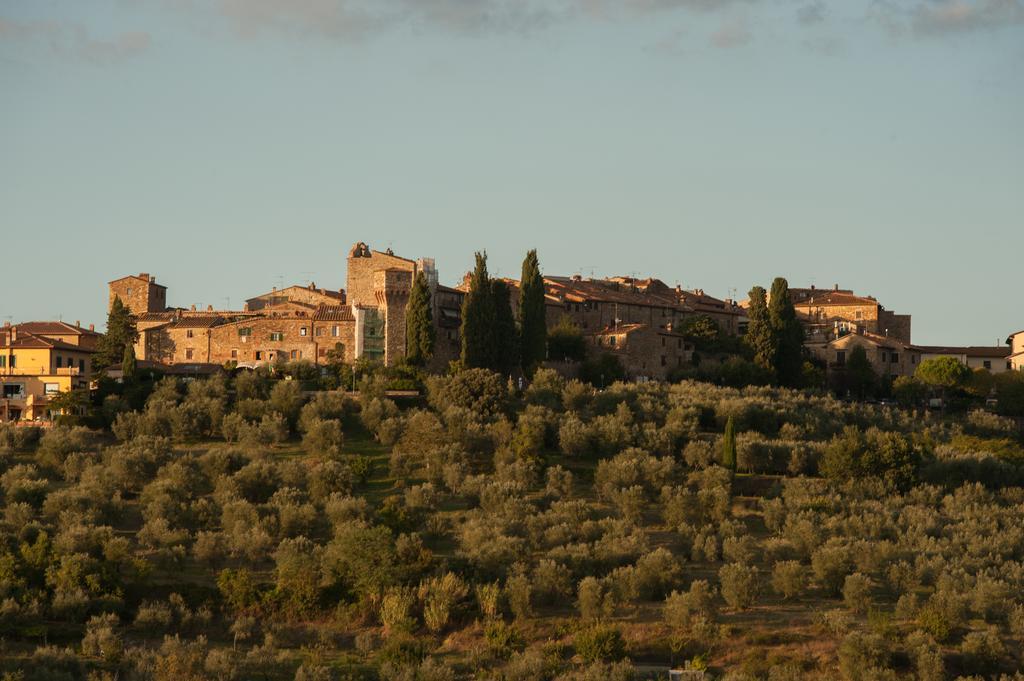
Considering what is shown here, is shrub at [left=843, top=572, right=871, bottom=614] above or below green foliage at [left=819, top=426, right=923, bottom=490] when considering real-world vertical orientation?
below

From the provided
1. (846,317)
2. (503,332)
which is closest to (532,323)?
(503,332)

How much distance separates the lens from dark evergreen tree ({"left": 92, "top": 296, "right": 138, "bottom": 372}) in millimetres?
83125

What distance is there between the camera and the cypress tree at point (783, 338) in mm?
91500

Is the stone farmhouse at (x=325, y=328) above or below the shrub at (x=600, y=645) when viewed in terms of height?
above

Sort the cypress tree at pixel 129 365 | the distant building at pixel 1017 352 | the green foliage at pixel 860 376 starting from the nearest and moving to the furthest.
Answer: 1. the cypress tree at pixel 129 365
2. the green foliage at pixel 860 376
3. the distant building at pixel 1017 352

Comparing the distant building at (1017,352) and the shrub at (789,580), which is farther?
the distant building at (1017,352)

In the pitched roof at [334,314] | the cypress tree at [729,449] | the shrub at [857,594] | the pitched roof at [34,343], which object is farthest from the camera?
the pitched roof at [334,314]

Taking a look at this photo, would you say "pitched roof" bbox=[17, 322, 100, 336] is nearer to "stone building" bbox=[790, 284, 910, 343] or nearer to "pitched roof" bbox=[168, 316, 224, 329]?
"pitched roof" bbox=[168, 316, 224, 329]

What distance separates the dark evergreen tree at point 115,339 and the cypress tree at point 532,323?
19.0 meters

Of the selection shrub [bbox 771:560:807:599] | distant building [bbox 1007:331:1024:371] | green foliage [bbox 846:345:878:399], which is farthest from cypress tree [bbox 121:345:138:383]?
distant building [bbox 1007:331:1024:371]

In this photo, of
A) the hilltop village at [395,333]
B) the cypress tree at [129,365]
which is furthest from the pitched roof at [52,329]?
the cypress tree at [129,365]

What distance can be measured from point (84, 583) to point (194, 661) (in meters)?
7.97

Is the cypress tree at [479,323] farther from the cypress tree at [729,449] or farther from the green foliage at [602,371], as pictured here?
the cypress tree at [729,449]

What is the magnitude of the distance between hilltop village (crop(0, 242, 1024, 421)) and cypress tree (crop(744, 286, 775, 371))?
Answer: 9.23 feet
